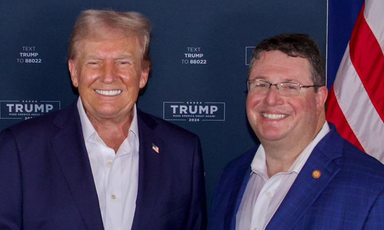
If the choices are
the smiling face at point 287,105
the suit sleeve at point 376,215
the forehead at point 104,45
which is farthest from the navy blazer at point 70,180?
the suit sleeve at point 376,215

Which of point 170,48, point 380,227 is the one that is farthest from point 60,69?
point 380,227

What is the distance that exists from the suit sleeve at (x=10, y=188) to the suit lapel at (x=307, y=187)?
0.93 meters

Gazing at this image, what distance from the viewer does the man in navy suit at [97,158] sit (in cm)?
202

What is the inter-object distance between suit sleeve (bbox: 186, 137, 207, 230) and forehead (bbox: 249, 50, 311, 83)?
1.95ft

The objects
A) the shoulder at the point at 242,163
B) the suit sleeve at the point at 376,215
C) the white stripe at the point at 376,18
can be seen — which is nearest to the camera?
the suit sleeve at the point at 376,215

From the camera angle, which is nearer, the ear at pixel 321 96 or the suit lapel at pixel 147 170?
the ear at pixel 321 96

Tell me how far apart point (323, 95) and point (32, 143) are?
1111mm

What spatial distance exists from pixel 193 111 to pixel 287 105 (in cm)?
111

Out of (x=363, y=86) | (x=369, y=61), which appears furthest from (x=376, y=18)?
(x=363, y=86)

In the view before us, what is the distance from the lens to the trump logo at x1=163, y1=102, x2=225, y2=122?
2928 millimetres

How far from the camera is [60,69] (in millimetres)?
2865

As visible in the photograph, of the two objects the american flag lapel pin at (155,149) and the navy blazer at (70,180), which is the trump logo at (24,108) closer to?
the navy blazer at (70,180)

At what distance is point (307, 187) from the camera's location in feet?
6.01

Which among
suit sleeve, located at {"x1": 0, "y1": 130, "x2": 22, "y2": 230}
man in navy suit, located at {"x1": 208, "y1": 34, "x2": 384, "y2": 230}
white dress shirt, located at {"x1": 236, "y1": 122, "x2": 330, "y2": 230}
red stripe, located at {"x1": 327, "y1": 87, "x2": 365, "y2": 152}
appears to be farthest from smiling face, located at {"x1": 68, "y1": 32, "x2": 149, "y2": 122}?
red stripe, located at {"x1": 327, "y1": 87, "x2": 365, "y2": 152}
